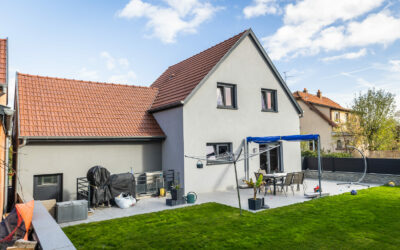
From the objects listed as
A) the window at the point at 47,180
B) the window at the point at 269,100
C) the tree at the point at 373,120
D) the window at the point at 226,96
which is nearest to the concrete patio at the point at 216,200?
the window at the point at 47,180

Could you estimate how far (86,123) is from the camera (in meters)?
12.6

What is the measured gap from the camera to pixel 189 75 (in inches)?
611

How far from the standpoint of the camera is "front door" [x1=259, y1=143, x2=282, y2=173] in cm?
1612

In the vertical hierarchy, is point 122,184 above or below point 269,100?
below

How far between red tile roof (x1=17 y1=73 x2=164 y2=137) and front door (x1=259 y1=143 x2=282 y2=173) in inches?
245

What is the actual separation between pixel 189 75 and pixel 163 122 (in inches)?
126

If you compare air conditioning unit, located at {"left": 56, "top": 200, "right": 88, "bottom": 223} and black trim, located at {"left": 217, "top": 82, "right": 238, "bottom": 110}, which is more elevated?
black trim, located at {"left": 217, "top": 82, "right": 238, "bottom": 110}

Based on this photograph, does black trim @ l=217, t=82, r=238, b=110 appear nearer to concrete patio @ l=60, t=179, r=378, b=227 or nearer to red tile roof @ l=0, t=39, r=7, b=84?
concrete patio @ l=60, t=179, r=378, b=227

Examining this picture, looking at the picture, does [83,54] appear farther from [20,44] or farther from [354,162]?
[354,162]

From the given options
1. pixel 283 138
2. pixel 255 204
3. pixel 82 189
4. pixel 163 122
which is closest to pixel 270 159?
pixel 283 138

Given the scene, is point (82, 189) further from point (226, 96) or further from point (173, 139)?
point (226, 96)

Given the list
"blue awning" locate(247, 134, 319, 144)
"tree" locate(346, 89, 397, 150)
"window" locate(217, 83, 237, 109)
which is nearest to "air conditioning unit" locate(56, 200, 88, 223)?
"window" locate(217, 83, 237, 109)

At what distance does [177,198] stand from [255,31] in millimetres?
10672

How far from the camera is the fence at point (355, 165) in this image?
1542 centimetres
